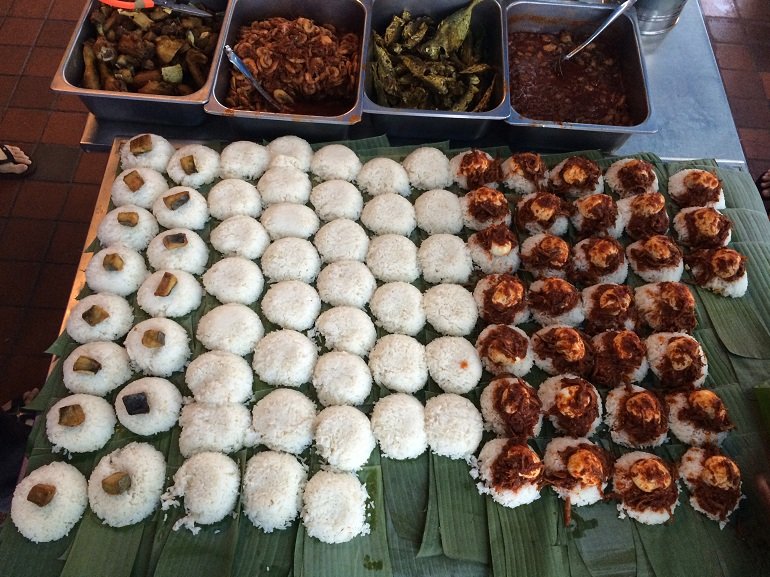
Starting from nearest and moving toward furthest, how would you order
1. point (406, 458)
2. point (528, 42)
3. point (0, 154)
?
point (406, 458) → point (528, 42) → point (0, 154)

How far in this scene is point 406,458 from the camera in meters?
1.75

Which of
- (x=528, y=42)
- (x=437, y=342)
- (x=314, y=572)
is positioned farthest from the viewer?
(x=528, y=42)

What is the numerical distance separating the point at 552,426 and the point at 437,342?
0.50 metres

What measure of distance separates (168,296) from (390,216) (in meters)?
0.89

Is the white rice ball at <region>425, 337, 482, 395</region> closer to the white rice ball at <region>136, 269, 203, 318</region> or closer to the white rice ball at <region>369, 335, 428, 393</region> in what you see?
the white rice ball at <region>369, 335, 428, 393</region>

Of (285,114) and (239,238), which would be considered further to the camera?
(285,114)

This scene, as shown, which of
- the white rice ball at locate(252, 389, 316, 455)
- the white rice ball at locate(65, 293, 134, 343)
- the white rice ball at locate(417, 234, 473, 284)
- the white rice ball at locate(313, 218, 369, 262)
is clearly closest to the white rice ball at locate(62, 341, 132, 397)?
the white rice ball at locate(65, 293, 134, 343)

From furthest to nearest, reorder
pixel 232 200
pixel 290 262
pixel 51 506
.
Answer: pixel 232 200, pixel 290 262, pixel 51 506

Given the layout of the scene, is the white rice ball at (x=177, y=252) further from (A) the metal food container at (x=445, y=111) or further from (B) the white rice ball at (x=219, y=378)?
(A) the metal food container at (x=445, y=111)

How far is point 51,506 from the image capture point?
1.58 metres

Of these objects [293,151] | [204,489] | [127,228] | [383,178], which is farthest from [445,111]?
[204,489]

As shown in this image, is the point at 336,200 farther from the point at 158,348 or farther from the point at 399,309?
the point at 158,348

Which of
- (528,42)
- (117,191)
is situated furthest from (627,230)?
(117,191)

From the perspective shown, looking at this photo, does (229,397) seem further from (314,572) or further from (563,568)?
(563,568)
